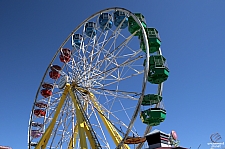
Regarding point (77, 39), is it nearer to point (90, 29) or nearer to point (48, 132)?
point (90, 29)

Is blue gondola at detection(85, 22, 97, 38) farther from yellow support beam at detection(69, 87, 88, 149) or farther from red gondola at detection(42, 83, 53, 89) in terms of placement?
red gondola at detection(42, 83, 53, 89)

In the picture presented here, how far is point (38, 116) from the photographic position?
73.8 feet

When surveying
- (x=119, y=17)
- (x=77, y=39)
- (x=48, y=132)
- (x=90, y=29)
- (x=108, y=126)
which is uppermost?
(x=119, y=17)

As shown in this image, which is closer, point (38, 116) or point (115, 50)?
point (115, 50)

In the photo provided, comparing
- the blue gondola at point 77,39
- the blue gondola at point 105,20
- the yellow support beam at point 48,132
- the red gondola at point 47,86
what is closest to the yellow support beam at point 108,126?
the yellow support beam at point 48,132

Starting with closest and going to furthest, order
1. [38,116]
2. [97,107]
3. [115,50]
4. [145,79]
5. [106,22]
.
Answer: [145,79]
[115,50]
[97,107]
[106,22]
[38,116]

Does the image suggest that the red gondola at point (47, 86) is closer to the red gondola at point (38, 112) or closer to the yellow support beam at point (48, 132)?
the red gondola at point (38, 112)

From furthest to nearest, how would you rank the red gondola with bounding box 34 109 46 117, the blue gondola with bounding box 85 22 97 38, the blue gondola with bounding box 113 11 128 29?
the red gondola with bounding box 34 109 46 117, the blue gondola with bounding box 85 22 97 38, the blue gondola with bounding box 113 11 128 29

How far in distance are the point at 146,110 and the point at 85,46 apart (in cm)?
727

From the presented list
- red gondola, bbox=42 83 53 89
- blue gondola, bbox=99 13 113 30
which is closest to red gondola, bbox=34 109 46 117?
red gondola, bbox=42 83 53 89

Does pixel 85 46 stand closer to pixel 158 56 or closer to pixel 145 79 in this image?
pixel 158 56

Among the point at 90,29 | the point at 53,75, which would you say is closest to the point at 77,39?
the point at 90,29

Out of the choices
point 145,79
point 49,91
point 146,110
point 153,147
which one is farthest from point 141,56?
point 49,91

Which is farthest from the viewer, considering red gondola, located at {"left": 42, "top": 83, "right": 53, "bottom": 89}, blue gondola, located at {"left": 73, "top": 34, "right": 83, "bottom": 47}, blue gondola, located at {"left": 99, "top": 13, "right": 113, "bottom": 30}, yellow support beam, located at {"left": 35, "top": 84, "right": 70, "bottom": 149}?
red gondola, located at {"left": 42, "top": 83, "right": 53, "bottom": 89}
